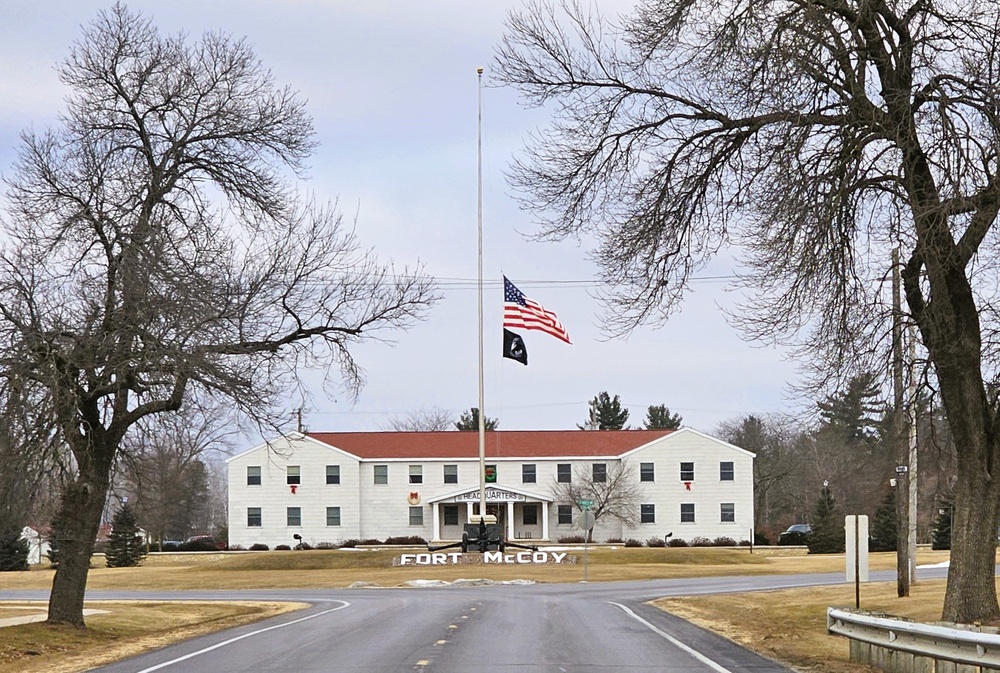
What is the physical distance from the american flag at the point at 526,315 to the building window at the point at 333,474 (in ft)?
113

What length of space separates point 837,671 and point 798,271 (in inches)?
205

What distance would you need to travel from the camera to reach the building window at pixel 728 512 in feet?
257

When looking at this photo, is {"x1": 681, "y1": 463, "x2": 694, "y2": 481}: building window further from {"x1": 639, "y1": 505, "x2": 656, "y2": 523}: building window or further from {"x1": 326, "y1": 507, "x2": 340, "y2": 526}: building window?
{"x1": 326, "y1": 507, "x2": 340, "y2": 526}: building window

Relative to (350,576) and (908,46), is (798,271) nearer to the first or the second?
(908,46)

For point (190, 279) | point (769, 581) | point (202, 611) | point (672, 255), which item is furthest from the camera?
point (769, 581)

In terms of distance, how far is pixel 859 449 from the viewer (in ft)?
268

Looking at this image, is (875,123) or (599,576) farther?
(599,576)

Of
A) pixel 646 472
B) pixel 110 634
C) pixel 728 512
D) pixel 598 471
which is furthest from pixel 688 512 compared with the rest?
pixel 110 634

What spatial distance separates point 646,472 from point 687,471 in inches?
102

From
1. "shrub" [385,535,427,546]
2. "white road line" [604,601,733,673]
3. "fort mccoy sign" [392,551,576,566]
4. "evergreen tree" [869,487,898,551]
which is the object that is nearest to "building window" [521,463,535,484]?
"shrub" [385,535,427,546]

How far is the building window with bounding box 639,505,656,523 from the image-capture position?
78125mm

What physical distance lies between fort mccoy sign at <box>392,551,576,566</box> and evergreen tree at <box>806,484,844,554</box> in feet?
51.7

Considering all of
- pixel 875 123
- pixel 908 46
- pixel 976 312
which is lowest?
pixel 976 312

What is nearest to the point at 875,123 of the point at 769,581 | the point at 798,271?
the point at 798,271
